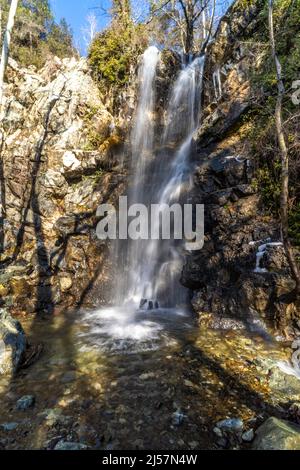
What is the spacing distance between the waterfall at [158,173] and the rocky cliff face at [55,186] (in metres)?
0.93

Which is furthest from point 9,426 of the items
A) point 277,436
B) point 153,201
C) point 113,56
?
point 113,56

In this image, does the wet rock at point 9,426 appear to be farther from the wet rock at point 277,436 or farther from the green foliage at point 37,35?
the green foliage at point 37,35

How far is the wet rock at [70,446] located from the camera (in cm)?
348

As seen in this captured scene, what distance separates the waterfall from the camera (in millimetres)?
9812

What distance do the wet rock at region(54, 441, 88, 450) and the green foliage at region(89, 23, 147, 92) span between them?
14998 millimetres

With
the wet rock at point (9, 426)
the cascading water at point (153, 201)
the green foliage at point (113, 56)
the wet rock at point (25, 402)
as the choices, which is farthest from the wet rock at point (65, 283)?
the green foliage at point (113, 56)

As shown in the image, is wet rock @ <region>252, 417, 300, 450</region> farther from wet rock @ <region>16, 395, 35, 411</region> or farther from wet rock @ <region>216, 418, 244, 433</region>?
wet rock @ <region>16, 395, 35, 411</region>

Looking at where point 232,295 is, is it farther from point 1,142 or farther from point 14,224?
point 1,142

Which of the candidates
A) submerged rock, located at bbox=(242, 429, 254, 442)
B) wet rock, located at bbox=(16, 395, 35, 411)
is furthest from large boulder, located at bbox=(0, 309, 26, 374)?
submerged rock, located at bbox=(242, 429, 254, 442)

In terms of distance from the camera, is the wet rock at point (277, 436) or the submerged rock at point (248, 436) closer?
the wet rock at point (277, 436)

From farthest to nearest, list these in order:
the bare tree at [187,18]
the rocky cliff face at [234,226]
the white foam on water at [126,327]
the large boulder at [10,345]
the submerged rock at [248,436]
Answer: the bare tree at [187,18], the rocky cliff face at [234,226], the white foam on water at [126,327], the large boulder at [10,345], the submerged rock at [248,436]

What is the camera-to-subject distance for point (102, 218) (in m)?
11.6

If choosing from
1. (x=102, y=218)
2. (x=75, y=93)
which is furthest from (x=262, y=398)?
(x=75, y=93)

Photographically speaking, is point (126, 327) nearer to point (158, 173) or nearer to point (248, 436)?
point (248, 436)
